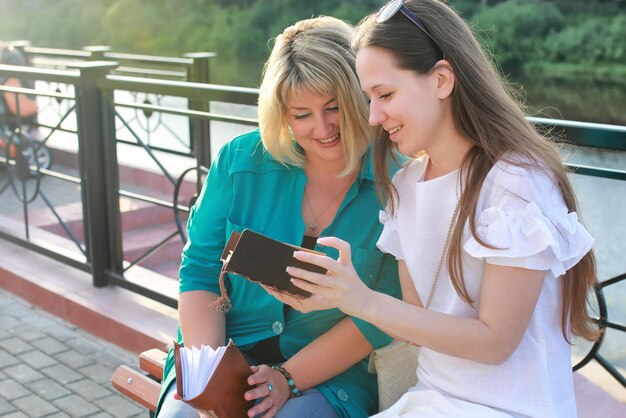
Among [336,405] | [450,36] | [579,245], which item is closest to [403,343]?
[336,405]

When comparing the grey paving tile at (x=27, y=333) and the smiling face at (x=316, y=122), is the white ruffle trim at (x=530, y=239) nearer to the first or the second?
the smiling face at (x=316, y=122)

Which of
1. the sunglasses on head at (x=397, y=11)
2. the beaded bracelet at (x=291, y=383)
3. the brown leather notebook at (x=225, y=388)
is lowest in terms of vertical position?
the beaded bracelet at (x=291, y=383)

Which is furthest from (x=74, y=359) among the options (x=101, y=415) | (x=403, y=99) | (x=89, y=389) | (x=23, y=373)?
(x=403, y=99)

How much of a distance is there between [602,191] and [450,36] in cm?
947

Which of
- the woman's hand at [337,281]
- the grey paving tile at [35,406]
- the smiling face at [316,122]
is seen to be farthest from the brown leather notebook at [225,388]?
the grey paving tile at [35,406]

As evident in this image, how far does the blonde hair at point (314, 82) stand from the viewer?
2.31 meters

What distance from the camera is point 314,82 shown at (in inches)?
90.8

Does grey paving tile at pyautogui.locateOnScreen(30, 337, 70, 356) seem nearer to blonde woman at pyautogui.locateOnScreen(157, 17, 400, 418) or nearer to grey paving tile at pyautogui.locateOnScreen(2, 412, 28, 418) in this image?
grey paving tile at pyautogui.locateOnScreen(2, 412, 28, 418)

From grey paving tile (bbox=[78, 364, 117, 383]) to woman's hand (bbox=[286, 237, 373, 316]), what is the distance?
2.34 m

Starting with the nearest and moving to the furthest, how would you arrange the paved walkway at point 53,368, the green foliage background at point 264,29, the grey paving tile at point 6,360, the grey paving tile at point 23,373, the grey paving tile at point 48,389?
the paved walkway at point 53,368, the grey paving tile at point 48,389, the grey paving tile at point 23,373, the grey paving tile at point 6,360, the green foliage background at point 264,29

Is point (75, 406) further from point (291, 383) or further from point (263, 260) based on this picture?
point (263, 260)

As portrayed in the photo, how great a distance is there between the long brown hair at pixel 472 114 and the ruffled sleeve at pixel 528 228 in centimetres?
4

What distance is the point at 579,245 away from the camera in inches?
72.1

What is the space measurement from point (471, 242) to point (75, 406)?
7.88ft
